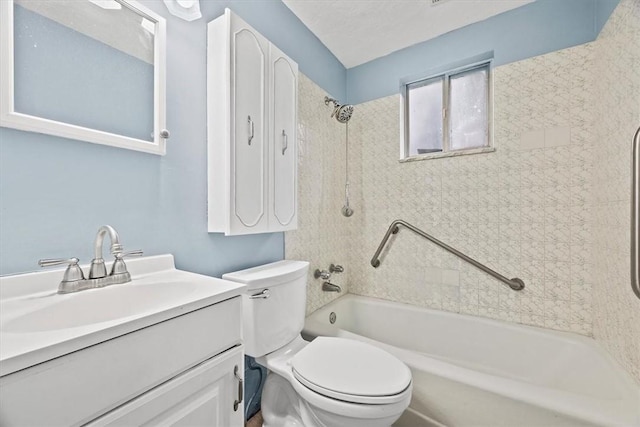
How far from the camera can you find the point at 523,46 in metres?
1.66

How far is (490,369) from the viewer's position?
65.1 inches

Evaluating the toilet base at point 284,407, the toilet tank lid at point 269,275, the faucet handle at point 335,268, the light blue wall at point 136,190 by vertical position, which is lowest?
the toilet base at point 284,407

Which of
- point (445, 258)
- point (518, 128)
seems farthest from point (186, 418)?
point (518, 128)

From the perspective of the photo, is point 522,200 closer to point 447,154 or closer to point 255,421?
point 447,154

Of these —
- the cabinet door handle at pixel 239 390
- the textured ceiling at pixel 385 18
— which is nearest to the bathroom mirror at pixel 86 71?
the cabinet door handle at pixel 239 390

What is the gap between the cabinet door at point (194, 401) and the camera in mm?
588

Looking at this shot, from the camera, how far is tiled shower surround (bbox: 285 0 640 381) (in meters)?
1.23

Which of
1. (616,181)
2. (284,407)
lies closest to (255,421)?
(284,407)

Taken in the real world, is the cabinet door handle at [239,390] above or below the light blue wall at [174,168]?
below

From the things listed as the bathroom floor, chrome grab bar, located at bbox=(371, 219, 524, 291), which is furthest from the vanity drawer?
chrome grab bar, located at bbox=(371, 219, 524, 291)

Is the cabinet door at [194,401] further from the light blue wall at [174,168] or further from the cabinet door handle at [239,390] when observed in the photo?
the light blue wall at [174,168]

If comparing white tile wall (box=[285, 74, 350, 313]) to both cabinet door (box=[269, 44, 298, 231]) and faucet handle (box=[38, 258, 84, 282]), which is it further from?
faucet handle (box=[38, 258, 84, 282])

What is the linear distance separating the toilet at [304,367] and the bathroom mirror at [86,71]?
0.69 meters

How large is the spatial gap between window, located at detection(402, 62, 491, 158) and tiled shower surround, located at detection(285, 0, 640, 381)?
13 centimetres
